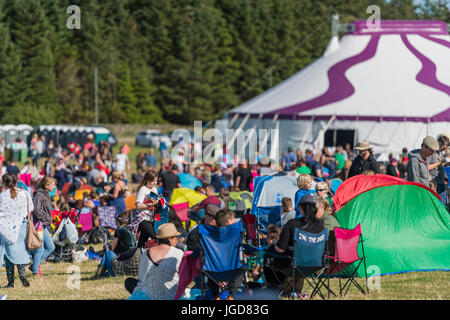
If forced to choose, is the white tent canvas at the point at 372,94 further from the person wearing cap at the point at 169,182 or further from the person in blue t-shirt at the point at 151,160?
the person wearing cap at the point at 169,182

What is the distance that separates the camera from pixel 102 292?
28.1 feet

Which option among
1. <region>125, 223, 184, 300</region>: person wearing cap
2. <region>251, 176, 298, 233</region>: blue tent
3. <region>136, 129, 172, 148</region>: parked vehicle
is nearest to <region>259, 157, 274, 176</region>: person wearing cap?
<region>251, 176, 298, 233</region>: blue tent

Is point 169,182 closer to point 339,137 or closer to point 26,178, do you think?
point 26,178

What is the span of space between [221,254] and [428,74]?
19.7m

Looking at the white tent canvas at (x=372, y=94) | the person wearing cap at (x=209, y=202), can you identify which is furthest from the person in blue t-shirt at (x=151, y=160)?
the person wearing cap at (x=209, y=202)

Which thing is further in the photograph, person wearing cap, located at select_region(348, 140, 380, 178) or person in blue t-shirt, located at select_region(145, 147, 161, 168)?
person in blue t-shirt, located at select_region(145, 147, 161, 168)

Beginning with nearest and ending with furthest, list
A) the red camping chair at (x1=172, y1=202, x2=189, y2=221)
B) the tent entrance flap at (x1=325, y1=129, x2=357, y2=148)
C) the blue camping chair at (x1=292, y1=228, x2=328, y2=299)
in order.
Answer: the blue camping chair at (x1=292, y1=228, x2=328, y2=299) < the red camping chair at (x1=172, y1=202, x2=189, y2=221) < the tent entrance flap at (x1=325, y1=129, x2=357, y2=148)

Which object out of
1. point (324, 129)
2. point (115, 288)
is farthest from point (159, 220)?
point (324, 129)

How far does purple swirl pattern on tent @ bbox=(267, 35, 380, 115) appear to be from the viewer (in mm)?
25375

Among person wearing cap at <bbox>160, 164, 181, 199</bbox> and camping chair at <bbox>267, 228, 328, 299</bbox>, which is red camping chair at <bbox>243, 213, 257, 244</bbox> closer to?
camping chair at <bbox>267, 228, 328, 299</bbox>

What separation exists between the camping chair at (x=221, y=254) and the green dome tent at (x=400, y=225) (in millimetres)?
2204

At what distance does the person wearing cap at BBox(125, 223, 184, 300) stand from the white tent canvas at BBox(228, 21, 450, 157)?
703 inches

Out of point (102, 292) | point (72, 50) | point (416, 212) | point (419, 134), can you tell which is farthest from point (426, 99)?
point (72, 50)
